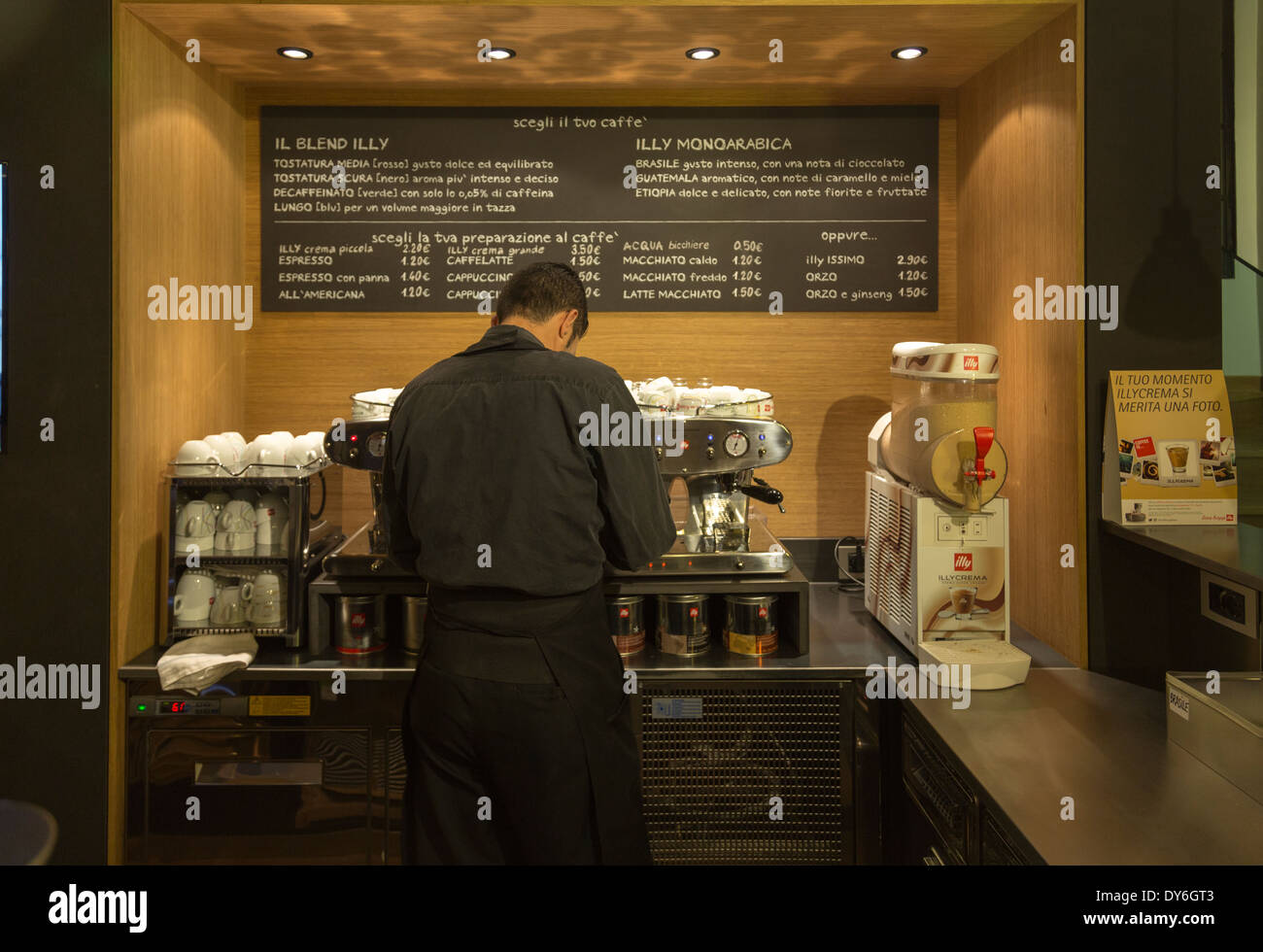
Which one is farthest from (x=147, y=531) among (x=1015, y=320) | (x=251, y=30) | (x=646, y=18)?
(x=1015, y=320)

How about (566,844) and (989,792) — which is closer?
(989,792)

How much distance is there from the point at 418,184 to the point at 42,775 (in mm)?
1977

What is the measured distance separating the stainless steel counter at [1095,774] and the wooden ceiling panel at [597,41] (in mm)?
1679

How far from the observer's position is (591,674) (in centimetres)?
199

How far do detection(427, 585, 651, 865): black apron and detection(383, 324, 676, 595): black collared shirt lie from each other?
0.06m

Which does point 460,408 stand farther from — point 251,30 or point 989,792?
point 251,30

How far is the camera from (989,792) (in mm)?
1772

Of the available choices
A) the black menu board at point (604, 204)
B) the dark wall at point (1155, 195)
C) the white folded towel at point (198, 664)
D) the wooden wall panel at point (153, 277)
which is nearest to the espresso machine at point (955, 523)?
the dark wall at point (1155, 195)

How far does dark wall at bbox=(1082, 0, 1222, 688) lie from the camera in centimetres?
237

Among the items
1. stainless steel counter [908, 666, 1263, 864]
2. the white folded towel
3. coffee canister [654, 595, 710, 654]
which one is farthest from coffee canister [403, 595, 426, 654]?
stainless steel counter [908, 666, 1263, 864]

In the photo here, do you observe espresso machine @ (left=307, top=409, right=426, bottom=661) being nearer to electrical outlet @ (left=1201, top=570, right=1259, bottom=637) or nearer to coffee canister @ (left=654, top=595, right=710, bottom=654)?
coffee canister @ (left=654, top=595, right=710, bottom=654)

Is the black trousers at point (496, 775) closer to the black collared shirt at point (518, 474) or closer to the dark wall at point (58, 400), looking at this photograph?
the black collared shirt at point (518, 474)

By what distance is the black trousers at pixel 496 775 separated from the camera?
6.33 ft

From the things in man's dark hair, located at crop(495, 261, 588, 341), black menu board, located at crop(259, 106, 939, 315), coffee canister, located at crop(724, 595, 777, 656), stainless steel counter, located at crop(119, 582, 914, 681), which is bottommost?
stainless steel counter, located at crop(119, 582, 914, 681)
